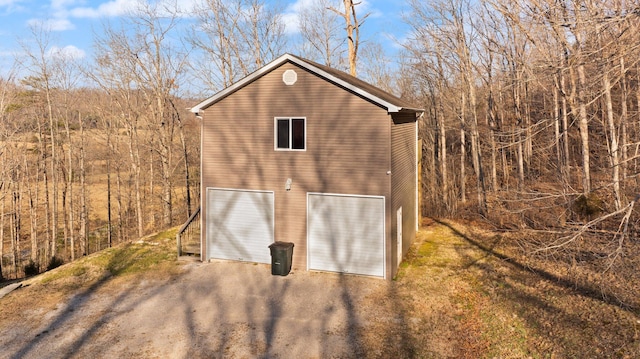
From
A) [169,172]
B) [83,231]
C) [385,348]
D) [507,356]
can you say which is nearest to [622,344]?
[507,356]

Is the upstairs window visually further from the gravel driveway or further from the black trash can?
the gravel driveway

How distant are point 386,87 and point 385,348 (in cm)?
2813

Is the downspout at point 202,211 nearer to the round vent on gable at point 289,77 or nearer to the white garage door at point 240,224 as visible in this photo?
the white garage door at point 240,224

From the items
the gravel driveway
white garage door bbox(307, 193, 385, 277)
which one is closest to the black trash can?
the gravel driveway

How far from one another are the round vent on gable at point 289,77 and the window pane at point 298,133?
1082 millimetres

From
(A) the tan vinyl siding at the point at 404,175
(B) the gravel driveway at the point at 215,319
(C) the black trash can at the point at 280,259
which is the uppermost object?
(A) the tan vinyl siding at the point at 404,175

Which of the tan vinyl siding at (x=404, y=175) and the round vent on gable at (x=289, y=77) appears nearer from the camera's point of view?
the tan vinyl siding at (x=404, y=175)

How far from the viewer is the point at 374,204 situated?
11.6 m

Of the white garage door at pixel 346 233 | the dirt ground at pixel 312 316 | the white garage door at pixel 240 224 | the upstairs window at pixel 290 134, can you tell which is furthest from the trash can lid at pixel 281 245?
the upstairs window at pixel 290 134

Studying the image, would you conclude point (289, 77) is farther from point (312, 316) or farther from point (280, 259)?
point (312, 316)

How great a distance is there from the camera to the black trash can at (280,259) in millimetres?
11758

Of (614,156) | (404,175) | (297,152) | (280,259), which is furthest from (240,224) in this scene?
(614,156)

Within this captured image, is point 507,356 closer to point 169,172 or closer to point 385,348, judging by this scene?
point 385,348

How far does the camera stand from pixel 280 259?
11.8 m
